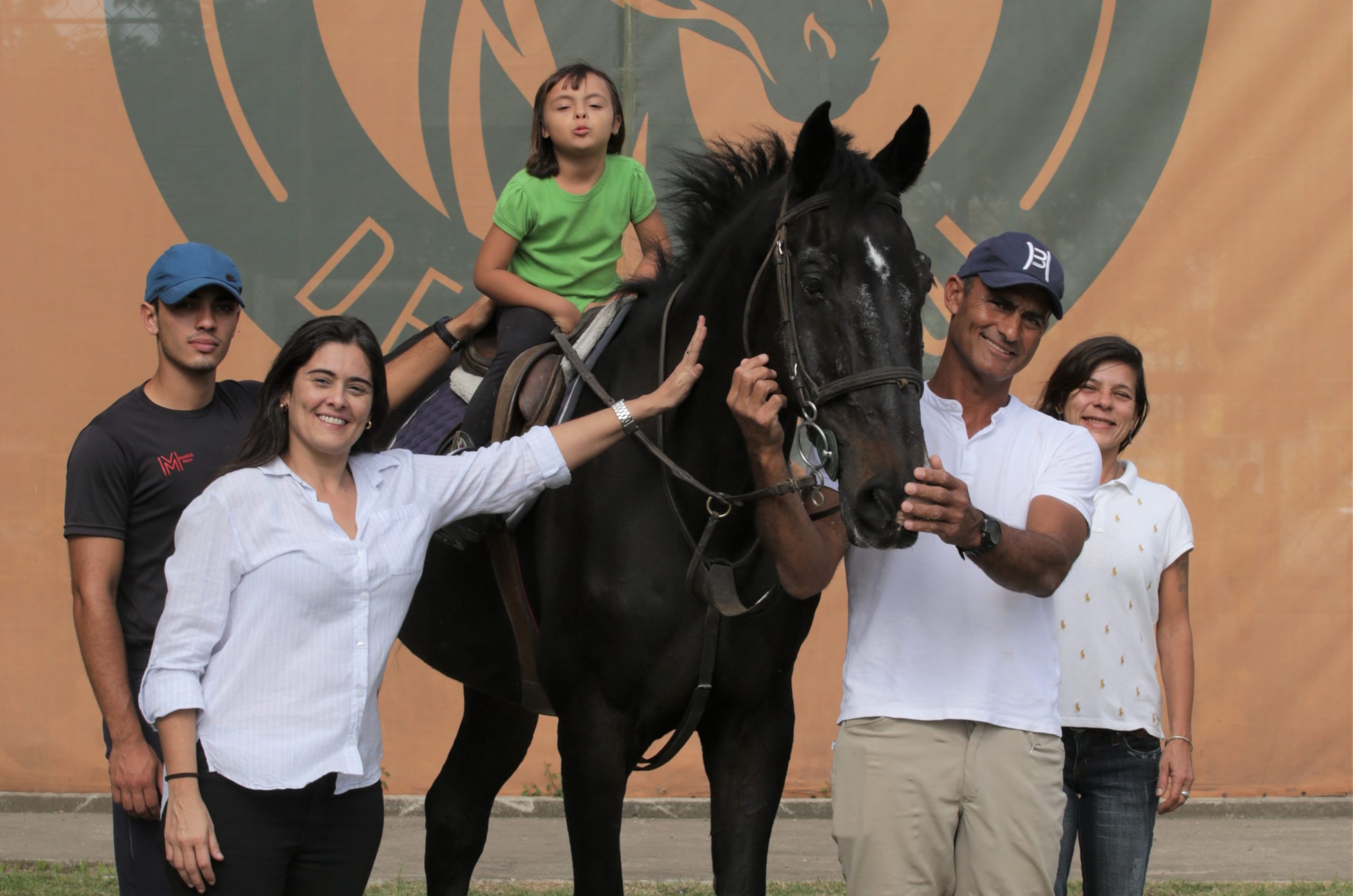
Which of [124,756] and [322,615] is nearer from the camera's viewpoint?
[322,615]

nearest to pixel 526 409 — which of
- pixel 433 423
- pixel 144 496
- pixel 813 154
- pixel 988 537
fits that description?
pixel 433 423

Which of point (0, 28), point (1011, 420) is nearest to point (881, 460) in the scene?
point (1011, 420)

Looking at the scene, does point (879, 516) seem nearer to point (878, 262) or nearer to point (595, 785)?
point (878, 262)

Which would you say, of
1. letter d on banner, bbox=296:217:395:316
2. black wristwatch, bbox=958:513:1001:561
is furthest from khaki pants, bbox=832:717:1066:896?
letter d on banner, bbox=296:217:395:316

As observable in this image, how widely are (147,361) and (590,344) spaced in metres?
3.24

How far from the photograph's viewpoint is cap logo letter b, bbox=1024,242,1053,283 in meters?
2.29

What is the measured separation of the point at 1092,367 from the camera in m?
3.04

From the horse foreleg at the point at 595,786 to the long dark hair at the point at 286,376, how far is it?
903 mm

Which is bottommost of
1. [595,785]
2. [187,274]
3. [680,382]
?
[595,785]

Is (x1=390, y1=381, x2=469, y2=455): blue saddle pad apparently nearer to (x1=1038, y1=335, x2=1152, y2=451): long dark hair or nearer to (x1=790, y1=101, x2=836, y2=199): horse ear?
(x1=790, y1=101, x2=836, y2=199): horse ear

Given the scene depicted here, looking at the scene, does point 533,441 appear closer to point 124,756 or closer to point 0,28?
point 124,756

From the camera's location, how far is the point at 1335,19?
17.2 feet

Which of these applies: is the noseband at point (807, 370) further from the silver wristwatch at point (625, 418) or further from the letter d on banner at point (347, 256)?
the letter d on banner at point (347, 256)

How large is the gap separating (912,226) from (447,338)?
2.46 m
